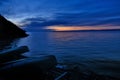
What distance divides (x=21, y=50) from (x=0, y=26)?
48.0 metres

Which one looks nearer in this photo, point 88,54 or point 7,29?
point 88,54

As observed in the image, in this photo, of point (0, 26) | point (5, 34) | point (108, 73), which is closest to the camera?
point (108, 73)

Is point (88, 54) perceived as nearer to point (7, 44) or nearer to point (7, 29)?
point (7, 44)

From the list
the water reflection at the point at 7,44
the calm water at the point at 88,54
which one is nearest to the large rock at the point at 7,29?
the water reflection at the point at 7,44

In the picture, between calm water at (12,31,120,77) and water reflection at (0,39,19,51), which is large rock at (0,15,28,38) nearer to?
water reflection at (0,39,19,51)

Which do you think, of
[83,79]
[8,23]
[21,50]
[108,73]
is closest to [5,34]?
[8,23]

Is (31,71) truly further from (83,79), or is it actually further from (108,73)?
(108,73)

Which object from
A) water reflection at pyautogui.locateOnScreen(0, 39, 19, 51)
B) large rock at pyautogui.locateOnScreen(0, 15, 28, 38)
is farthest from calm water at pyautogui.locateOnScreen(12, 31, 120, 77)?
large rock at pyautogui.locateOnScreen(0, 15, 28, 38)

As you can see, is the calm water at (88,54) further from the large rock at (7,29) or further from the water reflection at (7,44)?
the large rock at (7,29)

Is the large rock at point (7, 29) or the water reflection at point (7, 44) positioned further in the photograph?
the large rock at point (7, 29)

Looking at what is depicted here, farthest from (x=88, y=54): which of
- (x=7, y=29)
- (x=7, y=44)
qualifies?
(x=7, y=29)

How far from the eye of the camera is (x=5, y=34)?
6650cm

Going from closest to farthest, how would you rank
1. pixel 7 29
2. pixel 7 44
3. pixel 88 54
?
1. pixel 88 54
2. pixel 7 44
3. pixel 7 29

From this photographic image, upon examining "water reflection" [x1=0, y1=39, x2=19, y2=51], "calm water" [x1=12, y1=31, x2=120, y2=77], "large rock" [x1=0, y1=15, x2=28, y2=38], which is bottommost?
"calm water" [x1=12, y1=31, x2=120, y2=77]
